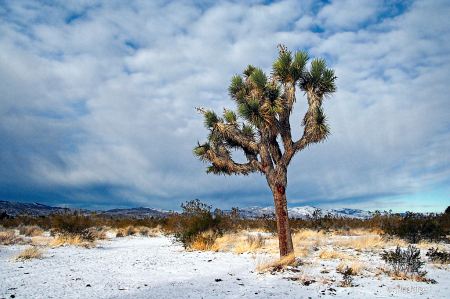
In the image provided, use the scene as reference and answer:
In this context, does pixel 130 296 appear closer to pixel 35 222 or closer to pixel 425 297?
pixel 425 297

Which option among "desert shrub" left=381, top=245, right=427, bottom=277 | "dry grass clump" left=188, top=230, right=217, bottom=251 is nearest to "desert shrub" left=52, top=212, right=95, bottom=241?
"dry grass clump" left=188, top=230, right=217, bottom=251

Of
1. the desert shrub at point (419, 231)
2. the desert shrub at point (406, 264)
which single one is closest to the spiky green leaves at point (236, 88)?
the desert shrub at point (406, 264)

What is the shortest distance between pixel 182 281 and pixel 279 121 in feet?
21.6

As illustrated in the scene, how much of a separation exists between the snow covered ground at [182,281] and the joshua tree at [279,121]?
233cm

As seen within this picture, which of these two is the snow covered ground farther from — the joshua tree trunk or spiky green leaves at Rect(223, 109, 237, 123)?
spiky green leaves at Rect(223, 109, 237, 123)

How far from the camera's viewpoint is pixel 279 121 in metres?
10.2

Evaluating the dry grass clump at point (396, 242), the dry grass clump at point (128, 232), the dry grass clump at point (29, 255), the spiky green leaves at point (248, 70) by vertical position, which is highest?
the spiky green leaves at point (248, 70)

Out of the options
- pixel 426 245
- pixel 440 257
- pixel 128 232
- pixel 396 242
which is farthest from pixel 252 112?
pixel 128 232

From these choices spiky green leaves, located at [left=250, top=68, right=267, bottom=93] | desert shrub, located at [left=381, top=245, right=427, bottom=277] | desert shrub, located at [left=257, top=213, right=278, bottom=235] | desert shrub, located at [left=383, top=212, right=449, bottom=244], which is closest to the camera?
desert shrub, located at [left=381, top=245, right=427, bottom=277]

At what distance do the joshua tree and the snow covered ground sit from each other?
91.6 inches

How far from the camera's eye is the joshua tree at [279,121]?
9586mm

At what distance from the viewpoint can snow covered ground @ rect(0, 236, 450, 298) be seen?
5922mm

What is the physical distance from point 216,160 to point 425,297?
26.7ft

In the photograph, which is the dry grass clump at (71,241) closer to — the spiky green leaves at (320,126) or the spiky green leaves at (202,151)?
the spiky green leaves at (202,151)
